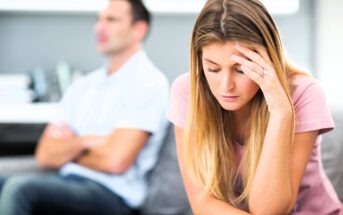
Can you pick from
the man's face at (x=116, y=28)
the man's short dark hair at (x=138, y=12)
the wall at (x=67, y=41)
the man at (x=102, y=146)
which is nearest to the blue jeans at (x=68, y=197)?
the man at (x=102, y=146)

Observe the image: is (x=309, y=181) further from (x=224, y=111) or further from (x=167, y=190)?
(x=167, y=190)

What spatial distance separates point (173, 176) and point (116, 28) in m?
0.59

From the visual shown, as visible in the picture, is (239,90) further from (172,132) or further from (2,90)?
(2,90)

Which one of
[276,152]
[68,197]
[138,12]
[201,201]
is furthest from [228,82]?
[138,12]

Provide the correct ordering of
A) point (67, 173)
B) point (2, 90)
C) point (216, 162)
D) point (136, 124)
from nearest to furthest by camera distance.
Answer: point (216, 162) → point (136, 124) → point (67, 173) → point (2, 90)

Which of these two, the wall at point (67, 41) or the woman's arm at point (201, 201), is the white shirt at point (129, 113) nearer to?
the woman's arm at point (201, 201)

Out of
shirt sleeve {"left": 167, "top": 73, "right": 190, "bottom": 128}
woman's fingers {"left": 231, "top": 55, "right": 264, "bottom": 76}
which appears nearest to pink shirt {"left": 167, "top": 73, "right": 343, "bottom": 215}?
shirt sleeve {"left": 167, "top": 73, "right": 190, "bottom": 128}

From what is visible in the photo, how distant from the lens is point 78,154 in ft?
5.37

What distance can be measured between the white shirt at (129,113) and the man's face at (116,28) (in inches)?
5.3

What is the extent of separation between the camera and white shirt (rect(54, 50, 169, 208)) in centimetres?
159

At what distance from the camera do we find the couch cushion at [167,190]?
4.96 feet

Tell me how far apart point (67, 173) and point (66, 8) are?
927 millimetres

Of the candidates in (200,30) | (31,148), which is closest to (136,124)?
(200,30)

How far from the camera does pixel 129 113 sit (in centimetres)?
159
